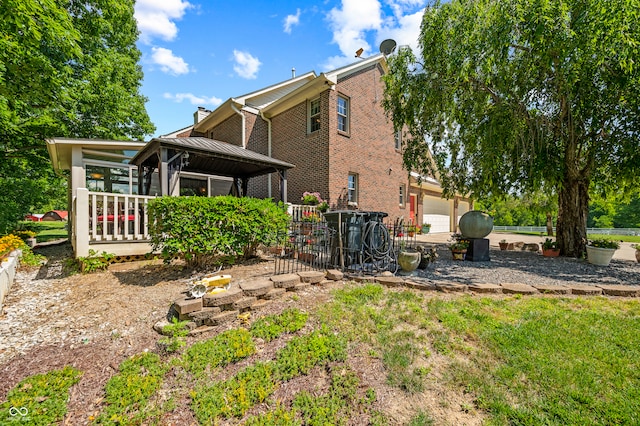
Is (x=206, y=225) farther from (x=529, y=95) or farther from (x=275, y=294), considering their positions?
(x=529, y=95)

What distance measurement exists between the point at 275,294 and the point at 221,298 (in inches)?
31.5

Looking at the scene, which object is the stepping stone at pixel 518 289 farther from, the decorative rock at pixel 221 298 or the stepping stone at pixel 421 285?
the decorative rock at pixel 221 298

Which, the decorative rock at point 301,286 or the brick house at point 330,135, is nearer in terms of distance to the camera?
the decorative rock at point 301,286

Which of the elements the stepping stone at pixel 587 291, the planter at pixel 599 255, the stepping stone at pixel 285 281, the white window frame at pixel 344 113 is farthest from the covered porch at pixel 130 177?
the planter at pixel 599 255

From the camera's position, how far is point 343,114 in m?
11.0

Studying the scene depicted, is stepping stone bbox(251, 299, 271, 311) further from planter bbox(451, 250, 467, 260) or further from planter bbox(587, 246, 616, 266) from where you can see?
planter bbox(587, 246, 616, 266)

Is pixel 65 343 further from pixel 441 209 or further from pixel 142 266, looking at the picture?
pixel 441 209

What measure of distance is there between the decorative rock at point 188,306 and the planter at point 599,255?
9718 millimetres

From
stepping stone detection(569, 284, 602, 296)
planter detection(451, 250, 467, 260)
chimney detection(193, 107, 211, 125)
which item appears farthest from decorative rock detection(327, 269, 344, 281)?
chimney detection(193, 107, 211, 125)

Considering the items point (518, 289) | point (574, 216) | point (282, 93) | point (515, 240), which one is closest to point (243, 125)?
point (282, 93)

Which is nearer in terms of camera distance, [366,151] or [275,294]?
[275,294]

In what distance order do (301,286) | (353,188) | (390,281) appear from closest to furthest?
(301,286), (390,281), (353,188)

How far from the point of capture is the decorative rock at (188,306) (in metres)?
3.11

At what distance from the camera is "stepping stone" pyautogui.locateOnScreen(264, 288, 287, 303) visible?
3746mm
